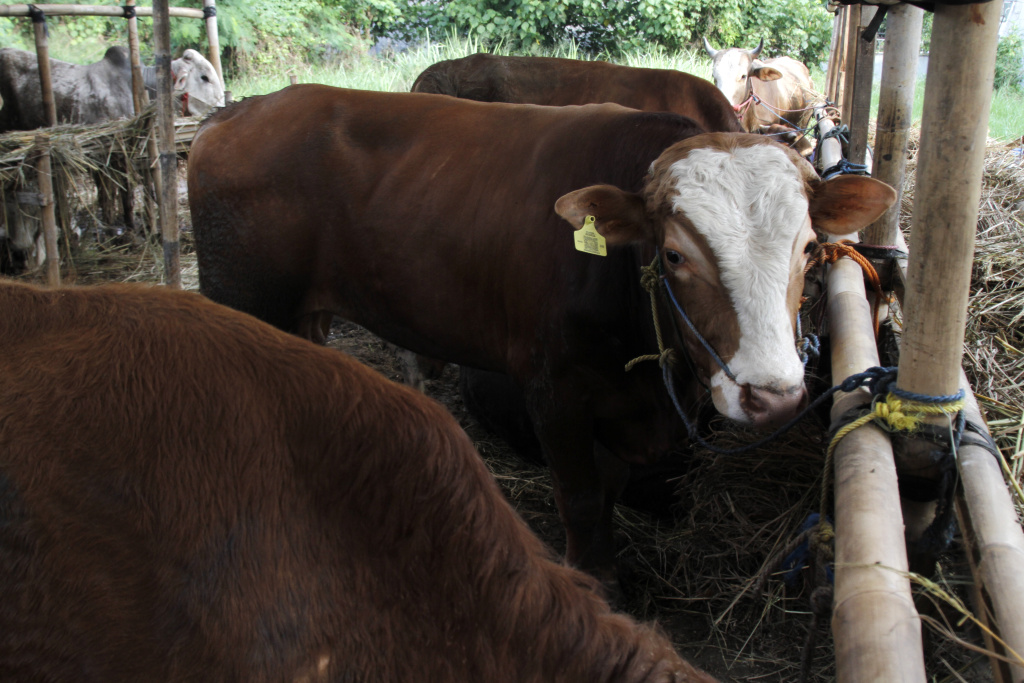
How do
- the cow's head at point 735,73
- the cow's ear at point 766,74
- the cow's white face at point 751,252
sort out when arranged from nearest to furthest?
the cow's white face at point 751,252, the cow's ear at point 766,74, the cow's head at point 735,73

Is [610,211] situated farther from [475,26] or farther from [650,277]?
[475,26]

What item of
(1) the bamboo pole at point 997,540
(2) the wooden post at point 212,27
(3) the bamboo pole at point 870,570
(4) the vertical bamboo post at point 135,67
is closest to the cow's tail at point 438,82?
(2) the wooden post at point 212,27

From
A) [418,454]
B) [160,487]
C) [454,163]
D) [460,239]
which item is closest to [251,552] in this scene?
[160,487]

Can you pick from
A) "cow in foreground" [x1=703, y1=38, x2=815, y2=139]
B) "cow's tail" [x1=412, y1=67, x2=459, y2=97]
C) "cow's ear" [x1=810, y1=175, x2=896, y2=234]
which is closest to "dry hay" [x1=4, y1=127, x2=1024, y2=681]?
"cow's ear" [x1=810, y1=175, x2=896, y2=234]

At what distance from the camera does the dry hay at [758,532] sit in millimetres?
2549

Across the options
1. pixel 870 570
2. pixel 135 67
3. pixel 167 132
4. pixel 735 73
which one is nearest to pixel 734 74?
pixel 735 73

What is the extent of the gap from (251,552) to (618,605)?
2179 mm

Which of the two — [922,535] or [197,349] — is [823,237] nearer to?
[922,535]

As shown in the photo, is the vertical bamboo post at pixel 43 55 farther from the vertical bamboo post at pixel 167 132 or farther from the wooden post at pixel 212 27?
the vertical bamboo post at pixel 167 132

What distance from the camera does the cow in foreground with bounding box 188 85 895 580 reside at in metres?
2.09

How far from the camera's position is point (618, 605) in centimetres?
307

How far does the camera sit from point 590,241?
96.0 inches

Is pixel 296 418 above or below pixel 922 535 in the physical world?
above

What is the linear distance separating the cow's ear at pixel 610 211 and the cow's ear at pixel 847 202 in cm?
52
